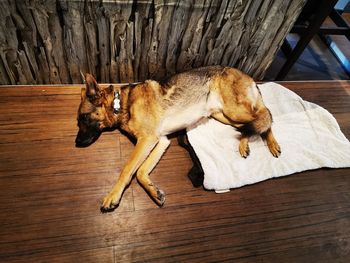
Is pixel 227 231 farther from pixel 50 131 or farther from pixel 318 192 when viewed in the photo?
pixel 50 131

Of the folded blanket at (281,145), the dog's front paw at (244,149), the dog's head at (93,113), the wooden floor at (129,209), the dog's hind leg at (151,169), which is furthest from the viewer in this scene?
the dog's front paw at (244,149)

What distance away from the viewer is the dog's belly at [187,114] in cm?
252

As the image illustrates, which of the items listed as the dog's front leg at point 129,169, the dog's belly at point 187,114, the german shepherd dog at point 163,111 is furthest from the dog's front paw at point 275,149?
the dog's front leg at point 129,169

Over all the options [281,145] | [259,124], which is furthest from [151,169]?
[281,145]

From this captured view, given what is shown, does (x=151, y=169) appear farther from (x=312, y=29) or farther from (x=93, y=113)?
(x=312, y=29)

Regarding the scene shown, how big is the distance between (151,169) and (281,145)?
4.39ft

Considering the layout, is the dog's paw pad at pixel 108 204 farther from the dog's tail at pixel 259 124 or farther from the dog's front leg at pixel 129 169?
the dog's tail at pixel 259 124

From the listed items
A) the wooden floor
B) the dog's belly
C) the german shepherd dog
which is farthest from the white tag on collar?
the dog's belly

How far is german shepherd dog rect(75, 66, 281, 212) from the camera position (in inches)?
92.4

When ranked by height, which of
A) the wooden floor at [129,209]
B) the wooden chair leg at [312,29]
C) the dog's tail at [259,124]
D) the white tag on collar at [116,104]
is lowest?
the wooden floor at [129,209]

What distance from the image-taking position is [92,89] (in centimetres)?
226

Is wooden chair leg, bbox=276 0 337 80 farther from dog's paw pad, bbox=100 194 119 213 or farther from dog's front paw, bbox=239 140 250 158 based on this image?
dog's paw pad, bbox=100 194 119 213

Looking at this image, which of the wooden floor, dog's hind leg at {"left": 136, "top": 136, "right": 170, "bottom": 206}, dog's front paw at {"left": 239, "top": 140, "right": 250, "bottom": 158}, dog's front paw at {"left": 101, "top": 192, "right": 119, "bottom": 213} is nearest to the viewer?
the wooden floor

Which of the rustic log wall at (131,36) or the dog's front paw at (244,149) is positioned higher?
the rustic log wall at (131,36)
